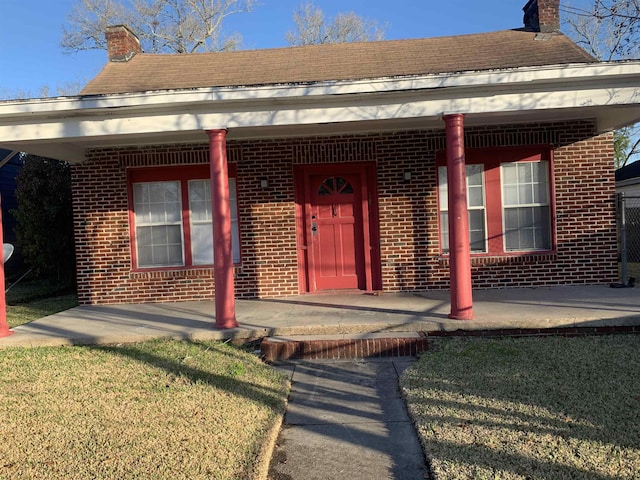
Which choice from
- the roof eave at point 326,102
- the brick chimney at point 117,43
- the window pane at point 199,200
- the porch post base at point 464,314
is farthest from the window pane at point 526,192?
the brick chimney at point 117,43

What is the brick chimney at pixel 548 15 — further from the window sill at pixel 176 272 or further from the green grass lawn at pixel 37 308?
the green grass lawn at pixel 37 308

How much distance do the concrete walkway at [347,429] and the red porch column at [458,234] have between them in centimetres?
128

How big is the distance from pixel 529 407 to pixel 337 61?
6906 mm

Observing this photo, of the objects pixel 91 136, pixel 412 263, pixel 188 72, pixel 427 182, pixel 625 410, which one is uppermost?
pixel 188 72

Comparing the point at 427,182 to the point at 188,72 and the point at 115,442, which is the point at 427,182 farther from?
the point at 115,442

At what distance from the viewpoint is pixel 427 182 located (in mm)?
8828

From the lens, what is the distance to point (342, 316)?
6.88 metres

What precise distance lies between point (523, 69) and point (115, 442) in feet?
18.7

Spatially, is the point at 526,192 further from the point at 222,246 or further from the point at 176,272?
the point at 176,272

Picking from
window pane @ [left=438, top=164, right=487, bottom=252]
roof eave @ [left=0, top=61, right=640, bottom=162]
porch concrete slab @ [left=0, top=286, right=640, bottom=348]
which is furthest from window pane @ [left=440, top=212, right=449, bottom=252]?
roof eave @ [left=0, top=61, right=640, bottom=162]

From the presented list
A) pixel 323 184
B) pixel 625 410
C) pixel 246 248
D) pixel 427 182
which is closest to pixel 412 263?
pixel 427 182

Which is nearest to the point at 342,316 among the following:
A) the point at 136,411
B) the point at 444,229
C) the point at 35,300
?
the point at 444,229

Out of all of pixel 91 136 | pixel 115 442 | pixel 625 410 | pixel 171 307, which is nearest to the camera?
pixel 115 442

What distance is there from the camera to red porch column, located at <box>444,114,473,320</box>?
252 inches
